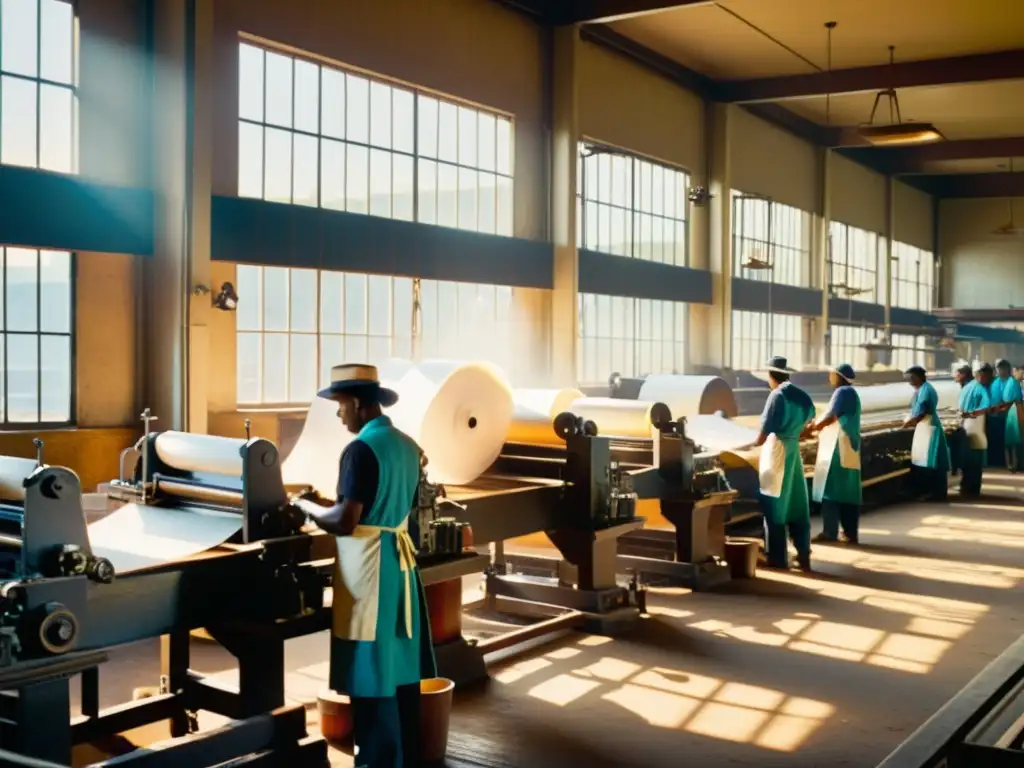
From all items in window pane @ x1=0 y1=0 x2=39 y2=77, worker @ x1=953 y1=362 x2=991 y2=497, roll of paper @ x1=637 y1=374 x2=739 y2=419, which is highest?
window pane @ x1=0 y1=0 x2=39 y2=77

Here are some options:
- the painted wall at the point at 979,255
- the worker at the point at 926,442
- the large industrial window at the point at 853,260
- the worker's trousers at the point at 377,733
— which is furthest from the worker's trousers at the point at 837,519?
the painted wall at the point at 979,255

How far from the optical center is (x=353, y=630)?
3531 millimetres

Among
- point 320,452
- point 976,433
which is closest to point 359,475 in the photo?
point 320,452

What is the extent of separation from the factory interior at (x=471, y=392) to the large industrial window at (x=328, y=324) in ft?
0.11

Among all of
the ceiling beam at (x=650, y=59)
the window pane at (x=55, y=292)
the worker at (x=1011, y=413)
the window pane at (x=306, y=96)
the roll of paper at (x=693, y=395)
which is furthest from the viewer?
the worker at (x=1011, y=413)

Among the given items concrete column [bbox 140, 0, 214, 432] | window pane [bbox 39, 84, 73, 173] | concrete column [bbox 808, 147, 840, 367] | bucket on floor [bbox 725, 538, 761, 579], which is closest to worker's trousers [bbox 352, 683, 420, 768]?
bucket on floor [bbox 725, 538, 761, 579]

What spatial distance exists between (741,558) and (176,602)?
4.58 meters

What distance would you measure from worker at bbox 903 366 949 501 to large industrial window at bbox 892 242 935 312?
1238 cm

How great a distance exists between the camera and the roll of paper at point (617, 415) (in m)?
7.03

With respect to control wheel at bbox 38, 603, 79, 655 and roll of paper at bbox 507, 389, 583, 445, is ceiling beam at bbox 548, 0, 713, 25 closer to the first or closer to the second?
roll of paper at bbox 507, 389, 583, 445

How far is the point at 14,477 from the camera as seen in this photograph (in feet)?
11.0

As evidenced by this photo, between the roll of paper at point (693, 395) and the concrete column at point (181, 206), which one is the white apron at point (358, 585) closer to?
the concrete column at point (181, 206)

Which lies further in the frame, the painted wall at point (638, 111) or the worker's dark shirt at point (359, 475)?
the painted wall at point (638, 111)

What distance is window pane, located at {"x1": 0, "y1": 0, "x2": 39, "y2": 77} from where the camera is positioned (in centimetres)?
714
